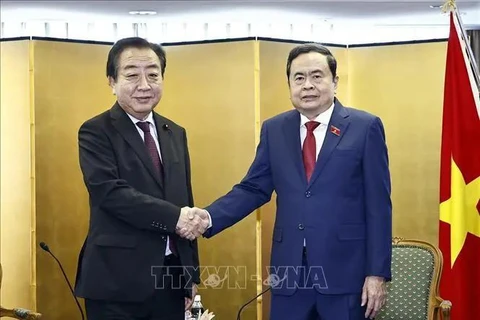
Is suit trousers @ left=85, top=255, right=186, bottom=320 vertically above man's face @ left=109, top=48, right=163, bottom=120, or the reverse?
man's face @ left=109, top=48, right=163, bottom=120

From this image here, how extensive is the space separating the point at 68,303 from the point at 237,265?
123cm

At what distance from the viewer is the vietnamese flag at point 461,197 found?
4504 millimetres

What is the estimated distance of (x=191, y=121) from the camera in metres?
5.63

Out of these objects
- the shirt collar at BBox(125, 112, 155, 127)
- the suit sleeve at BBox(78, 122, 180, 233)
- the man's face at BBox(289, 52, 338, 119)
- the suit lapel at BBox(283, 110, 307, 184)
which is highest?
the man's face at BBox(289, 52, 338, 119)

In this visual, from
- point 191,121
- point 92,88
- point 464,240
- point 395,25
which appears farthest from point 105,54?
point 464,240

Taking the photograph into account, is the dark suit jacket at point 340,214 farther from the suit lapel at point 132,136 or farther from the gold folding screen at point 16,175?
the gold folding screen at point 16,175

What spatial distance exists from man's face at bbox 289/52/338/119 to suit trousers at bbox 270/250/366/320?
60 centimetres

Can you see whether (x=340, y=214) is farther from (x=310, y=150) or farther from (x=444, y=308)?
(x=444, y=308)

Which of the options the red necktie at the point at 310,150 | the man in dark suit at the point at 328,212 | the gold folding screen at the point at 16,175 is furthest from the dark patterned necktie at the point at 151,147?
the gold folding screen at the point at 16,175

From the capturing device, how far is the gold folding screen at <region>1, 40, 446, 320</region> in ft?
17.9

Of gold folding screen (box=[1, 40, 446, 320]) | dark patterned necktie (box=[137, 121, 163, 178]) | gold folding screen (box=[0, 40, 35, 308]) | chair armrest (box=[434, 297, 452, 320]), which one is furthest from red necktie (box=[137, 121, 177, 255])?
gold folding screen (box=[0, 40, 35, 308])

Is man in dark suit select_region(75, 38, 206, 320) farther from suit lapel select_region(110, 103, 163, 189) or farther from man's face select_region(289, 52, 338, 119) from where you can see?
man's face select_region(289, 52, 338, 119)

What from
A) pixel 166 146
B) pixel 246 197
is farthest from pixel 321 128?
pixel 166 146

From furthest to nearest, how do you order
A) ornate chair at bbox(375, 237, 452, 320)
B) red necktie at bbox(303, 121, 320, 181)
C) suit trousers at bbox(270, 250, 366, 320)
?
ornate chair at bbox(375, 237, 452, 320)
red necktie at bbox(303, 121, 320, 181)
suit trousers at bbox(270, 250, 366, 320)
